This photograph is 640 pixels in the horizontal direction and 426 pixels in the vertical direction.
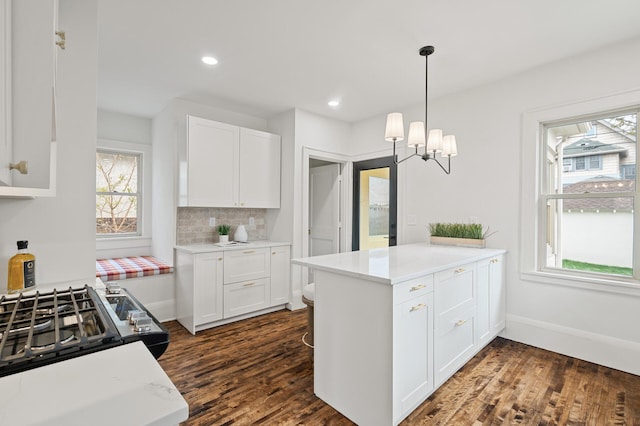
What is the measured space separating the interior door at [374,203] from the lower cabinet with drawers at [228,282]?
3.92 feet

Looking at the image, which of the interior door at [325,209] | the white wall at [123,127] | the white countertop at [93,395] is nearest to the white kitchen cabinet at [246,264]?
the interior door at [325,209]

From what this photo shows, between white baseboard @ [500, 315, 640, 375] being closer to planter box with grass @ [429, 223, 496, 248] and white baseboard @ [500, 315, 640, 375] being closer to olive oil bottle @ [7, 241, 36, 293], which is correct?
planter box with grass @ [429, 223, 496, 248]

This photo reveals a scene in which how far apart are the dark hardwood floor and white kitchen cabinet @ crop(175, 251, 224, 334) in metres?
0.31

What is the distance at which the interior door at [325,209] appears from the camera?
4.82 m

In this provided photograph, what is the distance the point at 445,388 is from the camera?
2258 millimetres

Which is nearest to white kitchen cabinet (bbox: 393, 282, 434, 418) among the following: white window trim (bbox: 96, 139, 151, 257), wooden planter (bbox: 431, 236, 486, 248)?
wooden planter (bbox: 431, 236, 486, 248)

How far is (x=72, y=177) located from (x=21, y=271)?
54 cm

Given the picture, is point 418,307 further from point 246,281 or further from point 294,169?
point 294,169

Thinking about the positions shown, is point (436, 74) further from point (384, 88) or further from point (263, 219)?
point (263, 219)

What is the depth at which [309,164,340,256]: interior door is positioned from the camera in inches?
190

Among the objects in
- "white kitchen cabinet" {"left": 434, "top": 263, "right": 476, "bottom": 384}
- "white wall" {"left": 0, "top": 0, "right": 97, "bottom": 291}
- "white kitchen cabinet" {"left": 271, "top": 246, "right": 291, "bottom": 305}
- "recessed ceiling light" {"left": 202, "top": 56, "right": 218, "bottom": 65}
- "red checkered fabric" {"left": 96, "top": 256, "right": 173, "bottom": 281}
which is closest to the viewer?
"white wall" {"left": 0, "top": 0, "right": 97, "bottom": 291}

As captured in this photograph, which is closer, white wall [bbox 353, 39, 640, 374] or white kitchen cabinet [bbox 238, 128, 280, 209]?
white wall [bbox 353, 39, 640, 374]

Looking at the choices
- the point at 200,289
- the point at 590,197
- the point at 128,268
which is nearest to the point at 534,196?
the point at 590,197

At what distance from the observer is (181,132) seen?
365cm
